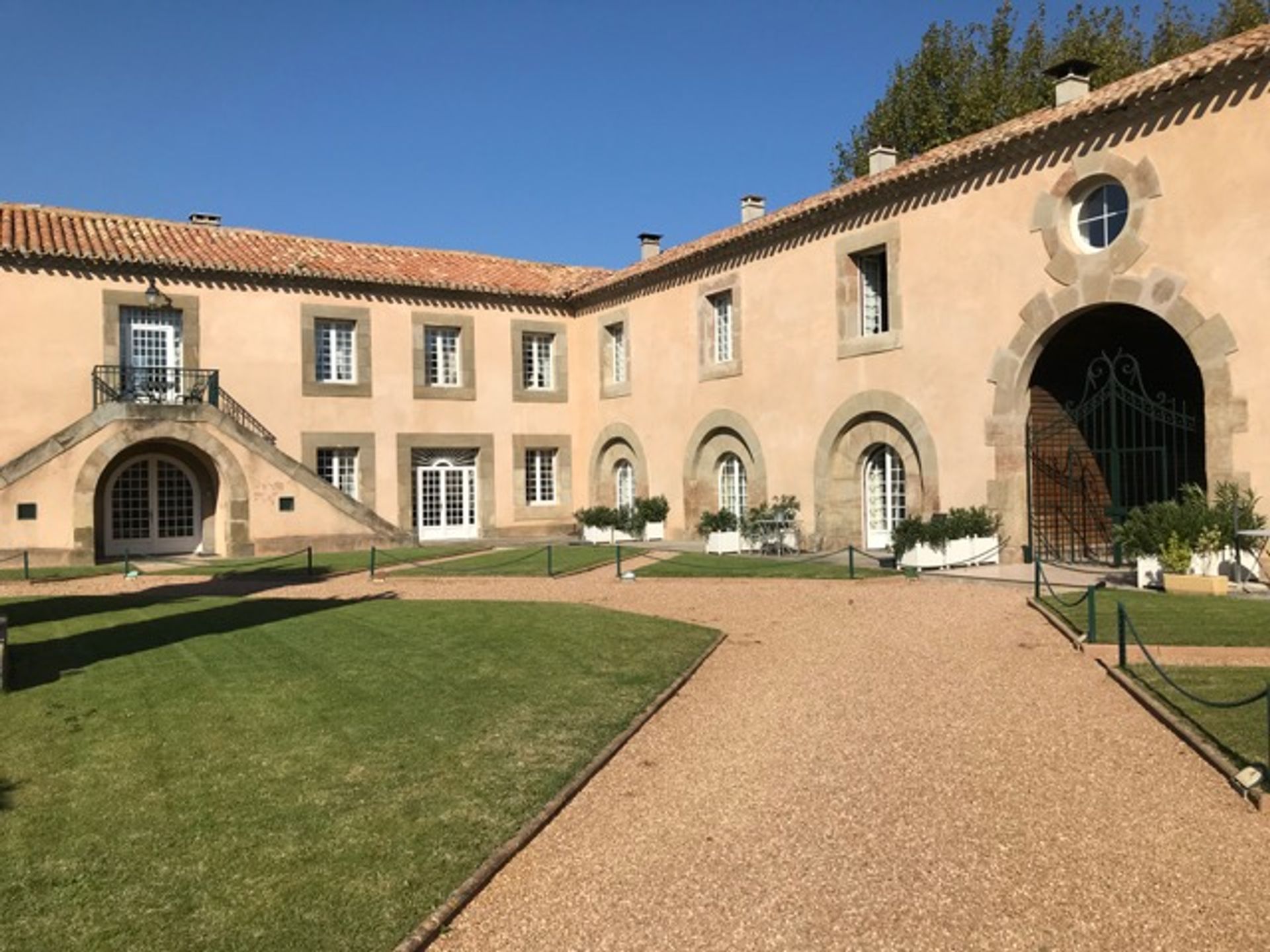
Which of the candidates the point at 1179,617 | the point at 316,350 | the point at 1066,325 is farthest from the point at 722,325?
the point at 1179,617

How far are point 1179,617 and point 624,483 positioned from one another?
51.5ft

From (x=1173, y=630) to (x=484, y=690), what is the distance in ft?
19.4

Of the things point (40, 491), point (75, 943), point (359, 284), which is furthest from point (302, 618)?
point (359, 284)

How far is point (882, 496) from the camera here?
17.7 m

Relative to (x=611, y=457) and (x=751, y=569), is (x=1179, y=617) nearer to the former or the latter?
(x=751, y=569)

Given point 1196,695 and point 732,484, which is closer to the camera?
point 1196,695

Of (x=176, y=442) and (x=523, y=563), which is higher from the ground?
(x=176, y=442)

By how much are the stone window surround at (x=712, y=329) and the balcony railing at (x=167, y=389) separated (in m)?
8.98

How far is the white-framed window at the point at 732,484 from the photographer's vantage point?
67.9 feet

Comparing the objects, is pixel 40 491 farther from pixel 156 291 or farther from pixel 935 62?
pixel 935 62

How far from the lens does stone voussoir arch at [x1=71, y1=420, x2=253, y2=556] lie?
18234 millimetres

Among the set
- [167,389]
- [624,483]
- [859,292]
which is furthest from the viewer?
[624,483]

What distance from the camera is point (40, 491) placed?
17.9 metres

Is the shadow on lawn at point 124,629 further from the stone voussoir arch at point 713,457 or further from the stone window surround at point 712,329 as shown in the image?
the stone window surround at point 712,329
